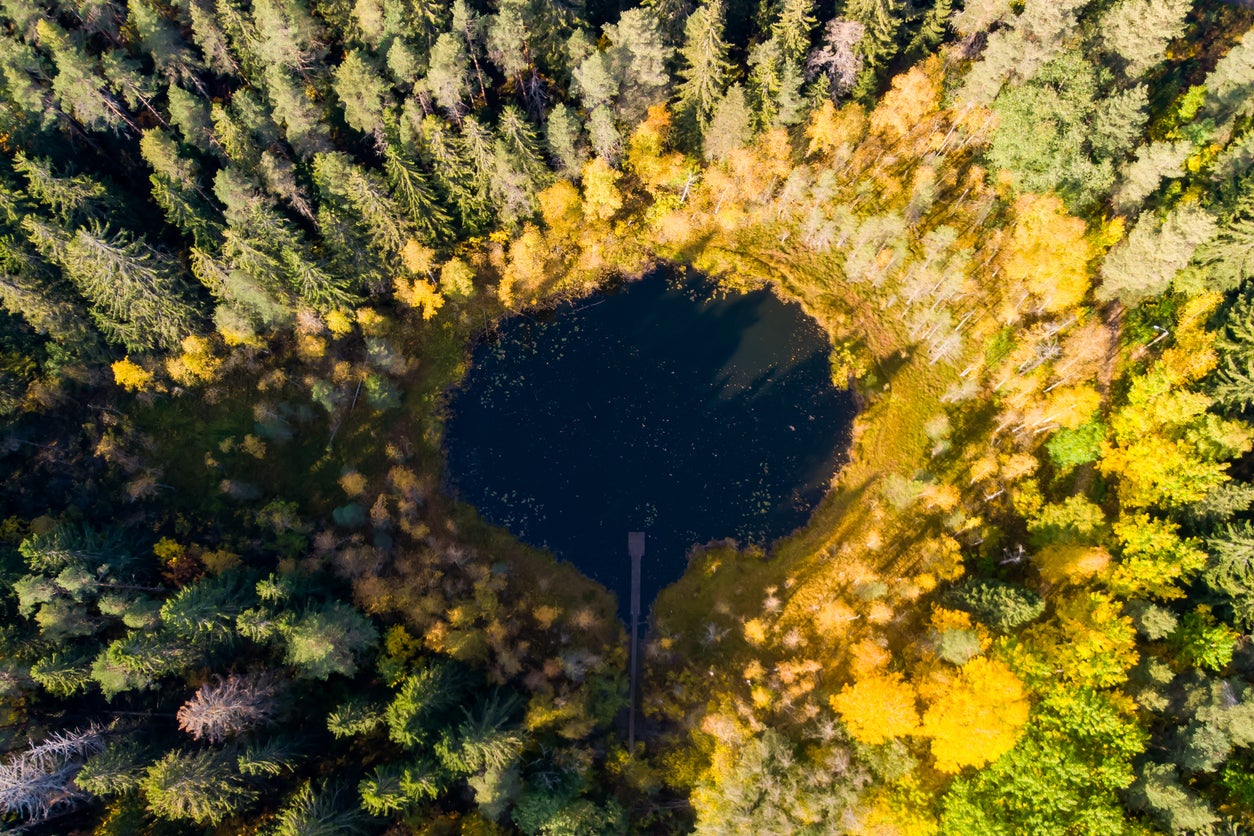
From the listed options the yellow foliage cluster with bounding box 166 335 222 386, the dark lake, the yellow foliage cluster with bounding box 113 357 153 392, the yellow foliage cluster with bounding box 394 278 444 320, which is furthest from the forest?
the dark lake

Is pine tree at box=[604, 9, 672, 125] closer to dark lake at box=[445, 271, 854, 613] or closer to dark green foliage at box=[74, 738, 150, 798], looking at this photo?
dark lake at box=[445, 271, 854, 613]

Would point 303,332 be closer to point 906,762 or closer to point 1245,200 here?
point 906,762

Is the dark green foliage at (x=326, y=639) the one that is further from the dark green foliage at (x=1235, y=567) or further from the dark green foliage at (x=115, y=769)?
the dark green foliage at (x=1235, y=567)

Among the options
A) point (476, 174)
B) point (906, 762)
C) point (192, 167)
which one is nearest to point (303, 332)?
point (192, 167)

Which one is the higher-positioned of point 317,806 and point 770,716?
point 770,716

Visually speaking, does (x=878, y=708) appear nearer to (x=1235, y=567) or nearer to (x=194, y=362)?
(x=1235, y=567)

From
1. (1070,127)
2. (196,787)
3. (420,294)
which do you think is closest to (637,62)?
(420,294)
